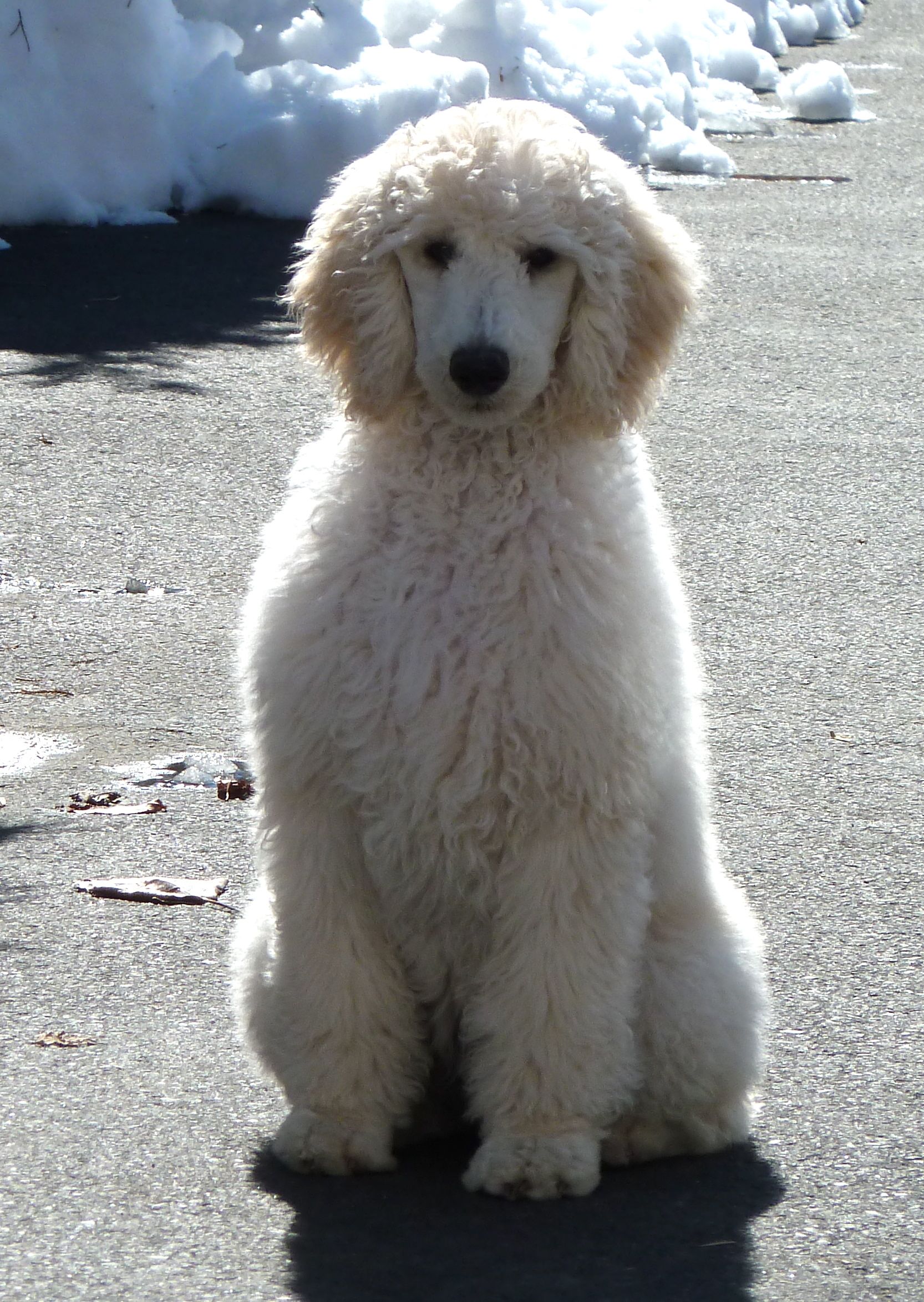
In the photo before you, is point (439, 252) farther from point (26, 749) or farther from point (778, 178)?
point (778, 178)

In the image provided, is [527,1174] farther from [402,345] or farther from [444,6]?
[444,6]

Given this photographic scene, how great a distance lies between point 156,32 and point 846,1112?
9.36 m

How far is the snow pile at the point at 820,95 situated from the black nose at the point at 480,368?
12525mm

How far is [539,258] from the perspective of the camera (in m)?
2.86

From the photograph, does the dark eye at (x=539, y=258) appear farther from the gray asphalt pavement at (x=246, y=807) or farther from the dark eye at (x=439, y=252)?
the gray asphalt pavement at (x=246, y=807)

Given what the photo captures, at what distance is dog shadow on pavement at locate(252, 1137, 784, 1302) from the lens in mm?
2643

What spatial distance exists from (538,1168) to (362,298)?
4.63 feet

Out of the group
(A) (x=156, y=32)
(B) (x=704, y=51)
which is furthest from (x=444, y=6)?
A: (B) (x=704, y=51)

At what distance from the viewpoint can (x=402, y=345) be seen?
2.93 metres

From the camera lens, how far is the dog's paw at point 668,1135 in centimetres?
303

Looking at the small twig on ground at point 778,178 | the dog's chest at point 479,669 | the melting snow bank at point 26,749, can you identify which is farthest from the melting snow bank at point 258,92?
the dog's chest at point 479,669

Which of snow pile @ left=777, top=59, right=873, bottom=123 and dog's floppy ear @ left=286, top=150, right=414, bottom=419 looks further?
snow pile @ left=777, top=59, right=873, bottom=123

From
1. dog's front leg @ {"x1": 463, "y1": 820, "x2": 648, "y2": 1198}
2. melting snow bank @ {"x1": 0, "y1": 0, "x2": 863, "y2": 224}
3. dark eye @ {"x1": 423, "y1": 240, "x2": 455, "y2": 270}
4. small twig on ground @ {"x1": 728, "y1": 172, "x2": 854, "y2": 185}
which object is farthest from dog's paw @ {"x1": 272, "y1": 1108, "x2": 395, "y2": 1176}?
small twig on ground @ {"x1": 728, "y1": 172, "x2": 854, "y2": 185}

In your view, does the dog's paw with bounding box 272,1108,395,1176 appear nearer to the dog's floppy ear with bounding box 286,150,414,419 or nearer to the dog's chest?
the dog's chest
